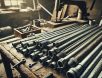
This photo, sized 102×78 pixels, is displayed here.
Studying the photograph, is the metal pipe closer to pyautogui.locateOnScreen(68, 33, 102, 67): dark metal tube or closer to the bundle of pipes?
the bundle of pipes

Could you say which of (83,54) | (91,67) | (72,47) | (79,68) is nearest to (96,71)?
(91,67)

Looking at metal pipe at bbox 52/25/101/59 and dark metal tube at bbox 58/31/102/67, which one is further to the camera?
metal pipe at bbox 52/25/101/59

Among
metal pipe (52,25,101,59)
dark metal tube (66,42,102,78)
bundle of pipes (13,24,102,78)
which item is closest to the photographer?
dark metal tube (66,42,102,78)

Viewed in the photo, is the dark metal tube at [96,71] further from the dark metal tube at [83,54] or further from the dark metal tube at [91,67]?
the dark metal tube at [83,54]

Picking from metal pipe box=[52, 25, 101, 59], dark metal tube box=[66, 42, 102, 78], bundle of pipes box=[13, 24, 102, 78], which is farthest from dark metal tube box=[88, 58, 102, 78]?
metal pipe box=[52, 25, 101, 59]

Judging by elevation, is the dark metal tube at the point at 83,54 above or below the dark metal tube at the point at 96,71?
above

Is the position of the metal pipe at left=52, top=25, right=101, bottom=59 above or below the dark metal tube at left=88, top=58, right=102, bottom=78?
above

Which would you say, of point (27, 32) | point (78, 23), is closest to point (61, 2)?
point (78, 23)

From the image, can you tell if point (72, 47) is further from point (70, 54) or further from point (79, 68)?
point (79, 68)

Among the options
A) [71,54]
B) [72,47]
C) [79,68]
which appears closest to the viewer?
[79,68]

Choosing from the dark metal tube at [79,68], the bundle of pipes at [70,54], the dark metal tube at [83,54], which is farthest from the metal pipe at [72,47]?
the dark metal tube at [79,68]

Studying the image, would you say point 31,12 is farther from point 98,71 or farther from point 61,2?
point 98,71

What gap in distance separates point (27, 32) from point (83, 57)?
→ 1490 millimetres

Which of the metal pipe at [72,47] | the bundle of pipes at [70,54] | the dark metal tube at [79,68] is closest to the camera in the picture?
the dark metal tube at [79,68]
